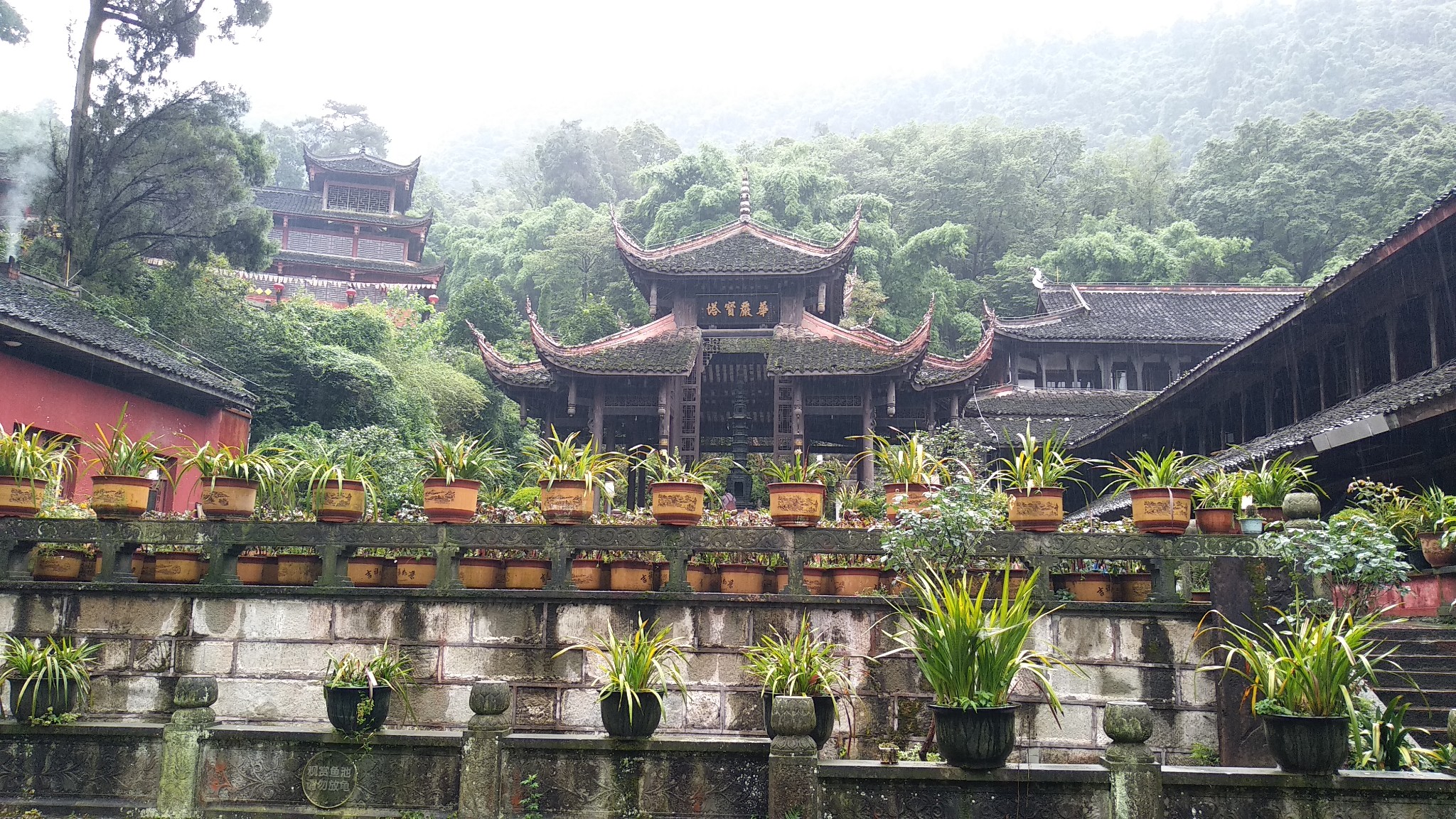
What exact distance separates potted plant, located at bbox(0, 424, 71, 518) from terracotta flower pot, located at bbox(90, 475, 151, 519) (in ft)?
1.50

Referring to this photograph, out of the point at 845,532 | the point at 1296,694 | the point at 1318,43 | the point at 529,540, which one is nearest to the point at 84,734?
the point at 529,540

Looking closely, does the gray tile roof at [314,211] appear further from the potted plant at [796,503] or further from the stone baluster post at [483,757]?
the stone baluster post at [483,757]

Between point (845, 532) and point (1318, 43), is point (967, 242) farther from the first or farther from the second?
point (1318, 43)

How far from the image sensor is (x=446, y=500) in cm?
857

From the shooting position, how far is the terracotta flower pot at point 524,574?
859 cm

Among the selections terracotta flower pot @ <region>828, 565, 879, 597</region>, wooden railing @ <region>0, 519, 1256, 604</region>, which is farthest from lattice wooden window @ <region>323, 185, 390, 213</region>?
terracotta flower pot @ <region>828, 565, 879, 597</region>

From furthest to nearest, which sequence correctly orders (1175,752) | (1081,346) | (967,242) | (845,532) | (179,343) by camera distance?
1. (967,242)
2. (1081,346)
3. (179,343)
4. (845,532)
5. (1175,752)

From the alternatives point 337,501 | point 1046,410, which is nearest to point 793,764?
point 337,501

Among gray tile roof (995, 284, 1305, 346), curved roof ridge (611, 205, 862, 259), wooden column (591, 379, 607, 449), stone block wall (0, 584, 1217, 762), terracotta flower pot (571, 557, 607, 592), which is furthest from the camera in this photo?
gray tile roof (995, 284, 1305, 346)

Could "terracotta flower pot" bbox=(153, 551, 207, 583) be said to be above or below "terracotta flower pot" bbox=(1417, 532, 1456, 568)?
below

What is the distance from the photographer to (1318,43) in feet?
268

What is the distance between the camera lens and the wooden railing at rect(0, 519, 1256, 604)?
848 cm

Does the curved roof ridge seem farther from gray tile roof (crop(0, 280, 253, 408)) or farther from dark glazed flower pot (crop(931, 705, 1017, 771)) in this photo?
dark glazed flower pot (crop(931, 705, 1017, 771))

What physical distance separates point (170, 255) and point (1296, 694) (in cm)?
2565
